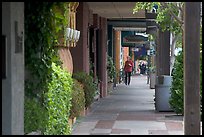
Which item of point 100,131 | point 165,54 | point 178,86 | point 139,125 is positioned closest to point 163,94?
point 165,54

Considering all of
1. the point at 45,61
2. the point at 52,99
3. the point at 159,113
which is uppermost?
the point at 45,61

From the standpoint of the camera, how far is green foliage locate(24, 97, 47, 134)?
7.39 m

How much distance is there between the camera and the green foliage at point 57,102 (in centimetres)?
866

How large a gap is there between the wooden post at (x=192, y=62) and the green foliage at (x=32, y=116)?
2.15m

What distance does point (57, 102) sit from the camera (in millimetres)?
9602

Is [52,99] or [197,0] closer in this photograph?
[197,0]

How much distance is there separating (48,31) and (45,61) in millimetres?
481

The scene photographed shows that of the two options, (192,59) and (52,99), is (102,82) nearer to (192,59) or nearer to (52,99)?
(52,99)

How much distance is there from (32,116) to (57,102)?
216 cm

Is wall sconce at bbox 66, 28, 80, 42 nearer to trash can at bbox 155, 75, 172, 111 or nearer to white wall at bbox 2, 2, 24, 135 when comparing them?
trash can at bbox 155, 75, 172, 111

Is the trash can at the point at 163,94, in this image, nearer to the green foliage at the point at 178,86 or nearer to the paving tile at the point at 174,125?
the green foliage at the point at 178,86

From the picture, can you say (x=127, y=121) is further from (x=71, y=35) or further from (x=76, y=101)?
(x=71, y=35)

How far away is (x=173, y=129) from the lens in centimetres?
1304

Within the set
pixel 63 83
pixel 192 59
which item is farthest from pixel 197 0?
pixel 63 83
